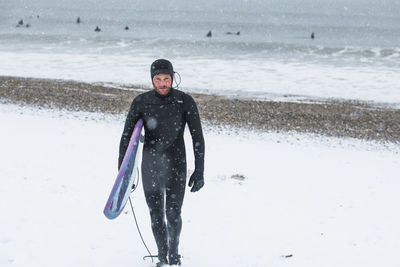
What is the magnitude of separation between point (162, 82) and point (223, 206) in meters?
3.67

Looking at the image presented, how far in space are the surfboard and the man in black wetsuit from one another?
10cm

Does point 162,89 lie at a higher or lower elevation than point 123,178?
higher

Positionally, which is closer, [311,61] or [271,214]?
[271,214]

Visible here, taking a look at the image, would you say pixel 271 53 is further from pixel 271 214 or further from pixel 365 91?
pixel 271 214

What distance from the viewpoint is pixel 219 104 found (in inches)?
790

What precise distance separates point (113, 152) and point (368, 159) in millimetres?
6394

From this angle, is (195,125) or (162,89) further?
(195,125)

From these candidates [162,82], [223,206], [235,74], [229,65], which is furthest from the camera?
[229,65]

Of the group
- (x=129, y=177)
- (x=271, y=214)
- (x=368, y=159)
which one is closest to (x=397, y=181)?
(x=368, y=159)

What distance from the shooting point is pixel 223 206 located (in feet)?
24.9

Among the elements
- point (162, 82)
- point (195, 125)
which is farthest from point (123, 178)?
point (162, 82)

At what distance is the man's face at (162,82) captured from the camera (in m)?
4.41

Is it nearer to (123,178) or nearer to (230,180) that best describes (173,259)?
(123,178)

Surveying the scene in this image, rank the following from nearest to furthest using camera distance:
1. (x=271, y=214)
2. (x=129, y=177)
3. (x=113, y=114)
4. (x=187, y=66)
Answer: (x=129, y=177)
(x=271, y=214)
(x=113, y=114)
(x=187, y=66)
